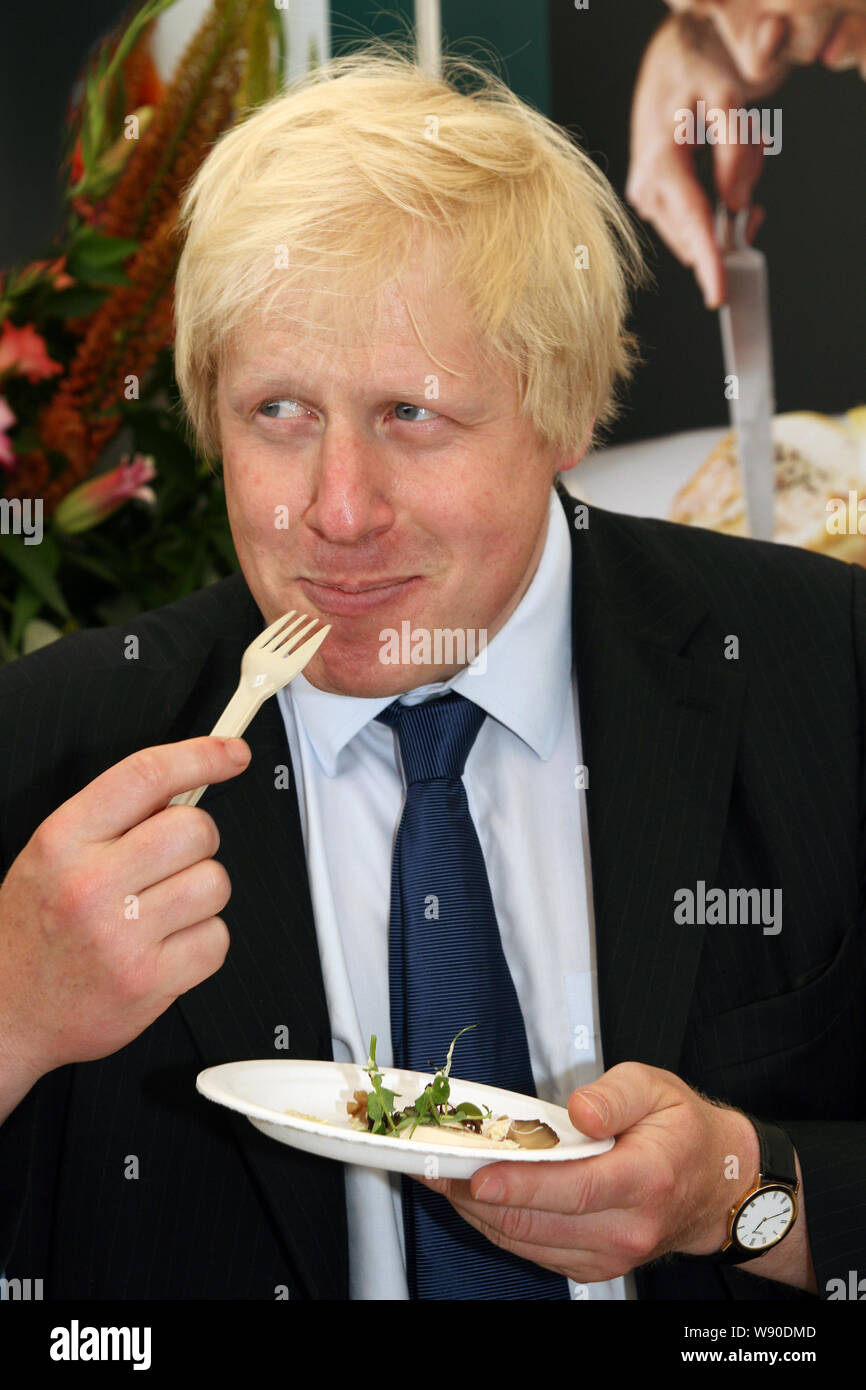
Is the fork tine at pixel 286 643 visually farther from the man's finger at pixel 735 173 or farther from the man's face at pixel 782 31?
Result: the man's face at pixel 782 31

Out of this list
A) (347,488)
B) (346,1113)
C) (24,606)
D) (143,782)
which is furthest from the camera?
(24,606)

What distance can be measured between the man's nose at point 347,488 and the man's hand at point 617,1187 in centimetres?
52

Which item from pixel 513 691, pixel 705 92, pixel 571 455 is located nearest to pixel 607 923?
pixel 513 691

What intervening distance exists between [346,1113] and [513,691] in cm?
48

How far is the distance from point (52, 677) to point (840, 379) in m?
1.34

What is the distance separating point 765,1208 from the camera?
1.18 metres

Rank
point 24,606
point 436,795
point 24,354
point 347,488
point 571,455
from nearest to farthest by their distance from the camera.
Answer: point 347,488 → point 436,795 → point 571,455 → point 24,354 → point 24,606

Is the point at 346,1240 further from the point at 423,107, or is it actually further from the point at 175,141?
the point at 175,141

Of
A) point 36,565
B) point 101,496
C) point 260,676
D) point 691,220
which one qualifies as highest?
point 691,220

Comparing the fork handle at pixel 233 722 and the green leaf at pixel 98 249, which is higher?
the green leaf at pixel 98 249

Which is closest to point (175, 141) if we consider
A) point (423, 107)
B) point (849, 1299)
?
point (423, 107)

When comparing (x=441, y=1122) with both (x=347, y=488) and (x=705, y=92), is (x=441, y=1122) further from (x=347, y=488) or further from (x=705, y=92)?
(x=705, y=92)

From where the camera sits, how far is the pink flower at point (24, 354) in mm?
1944

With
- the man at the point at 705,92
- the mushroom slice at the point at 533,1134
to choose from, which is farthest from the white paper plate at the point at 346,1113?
the man at the point at 705,92
